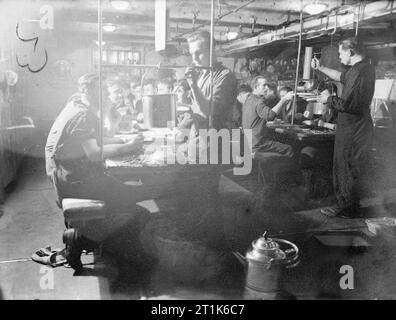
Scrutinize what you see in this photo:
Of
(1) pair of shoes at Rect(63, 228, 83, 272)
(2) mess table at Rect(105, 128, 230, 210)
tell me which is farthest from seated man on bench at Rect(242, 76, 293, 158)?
(1) pair of shoes at Rect(63, 228, 83, 272)

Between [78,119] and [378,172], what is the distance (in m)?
6.64

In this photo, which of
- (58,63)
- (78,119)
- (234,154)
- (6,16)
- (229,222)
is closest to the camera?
(78,119)

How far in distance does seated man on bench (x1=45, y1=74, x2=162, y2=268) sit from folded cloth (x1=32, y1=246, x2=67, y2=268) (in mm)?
584

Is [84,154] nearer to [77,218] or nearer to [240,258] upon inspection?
[77,218]

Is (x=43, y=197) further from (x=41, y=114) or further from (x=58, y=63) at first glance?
(x=58, y=63)

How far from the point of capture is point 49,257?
355 cm

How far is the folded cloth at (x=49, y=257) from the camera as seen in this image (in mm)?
3553

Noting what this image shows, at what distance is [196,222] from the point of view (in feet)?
10.7

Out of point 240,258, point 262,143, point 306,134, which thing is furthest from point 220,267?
point 306,134

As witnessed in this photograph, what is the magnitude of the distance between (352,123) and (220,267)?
288 cm

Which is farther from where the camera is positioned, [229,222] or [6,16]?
[6,16]

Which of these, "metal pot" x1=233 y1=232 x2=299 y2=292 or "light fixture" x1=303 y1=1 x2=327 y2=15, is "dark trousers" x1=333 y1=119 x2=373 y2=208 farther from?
"light fixture" x1=303 y1=1 x2=327 y2=15

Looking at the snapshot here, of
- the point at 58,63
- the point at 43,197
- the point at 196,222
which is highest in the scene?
the point at 58,63

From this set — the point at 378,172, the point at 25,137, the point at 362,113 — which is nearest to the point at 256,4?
the point at 378,172
